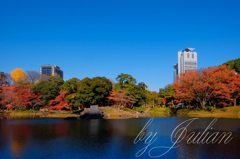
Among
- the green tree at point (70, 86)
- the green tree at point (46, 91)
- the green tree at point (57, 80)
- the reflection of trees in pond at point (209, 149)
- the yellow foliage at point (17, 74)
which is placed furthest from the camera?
the yellow foliage at point (17, 74)

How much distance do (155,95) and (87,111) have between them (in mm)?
31803

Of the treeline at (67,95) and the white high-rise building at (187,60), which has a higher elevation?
the white high-rise building at (187,60)

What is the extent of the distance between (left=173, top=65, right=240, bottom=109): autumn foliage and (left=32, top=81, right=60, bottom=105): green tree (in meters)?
30.8

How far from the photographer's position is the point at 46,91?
153ft

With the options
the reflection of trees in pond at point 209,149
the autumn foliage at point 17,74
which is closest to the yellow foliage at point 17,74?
the autumn foliage at point 17,74

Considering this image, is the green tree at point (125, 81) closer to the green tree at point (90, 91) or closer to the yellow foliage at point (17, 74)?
the green tree at point (90, 91)

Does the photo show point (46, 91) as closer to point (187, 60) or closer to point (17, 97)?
point (17, 97)

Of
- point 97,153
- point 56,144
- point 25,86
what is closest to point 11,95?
point 25,86

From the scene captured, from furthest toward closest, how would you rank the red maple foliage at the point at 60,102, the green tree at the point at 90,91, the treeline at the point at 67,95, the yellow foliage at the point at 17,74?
the yellow foliage at the point at 17,74 → the red maple foliage at the point at 60,102 → the treeline at the point at 67,95 → the green tree at the point at 90,91

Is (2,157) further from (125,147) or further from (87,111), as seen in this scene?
(87,111)

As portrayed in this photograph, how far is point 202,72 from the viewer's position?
1668 inches

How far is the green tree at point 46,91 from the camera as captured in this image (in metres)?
46.4

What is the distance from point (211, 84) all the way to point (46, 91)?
38650mm

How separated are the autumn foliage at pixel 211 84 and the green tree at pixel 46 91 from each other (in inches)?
1212
